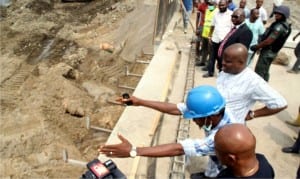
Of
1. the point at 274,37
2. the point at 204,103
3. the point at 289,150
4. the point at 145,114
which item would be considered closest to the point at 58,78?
the point at 145,114

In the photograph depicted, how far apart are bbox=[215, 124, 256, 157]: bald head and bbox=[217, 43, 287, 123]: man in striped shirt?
1221 millimetres

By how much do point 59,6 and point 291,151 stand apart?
11711 millimetres

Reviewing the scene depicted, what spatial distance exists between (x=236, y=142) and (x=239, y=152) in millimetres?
58

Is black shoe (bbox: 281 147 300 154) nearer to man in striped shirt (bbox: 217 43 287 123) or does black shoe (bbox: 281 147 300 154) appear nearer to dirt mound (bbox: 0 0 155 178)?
man in striped shirt (bbox: 217 43 287 123)

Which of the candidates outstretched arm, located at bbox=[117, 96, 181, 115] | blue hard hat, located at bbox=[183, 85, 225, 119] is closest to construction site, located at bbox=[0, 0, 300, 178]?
outstretched arm, located at bbox=[117, 96, 181, 115]

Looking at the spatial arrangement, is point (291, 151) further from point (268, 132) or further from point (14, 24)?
point (14, 24)

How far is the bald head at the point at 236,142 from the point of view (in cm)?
185

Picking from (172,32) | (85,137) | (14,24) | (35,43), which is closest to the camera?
(85,137)

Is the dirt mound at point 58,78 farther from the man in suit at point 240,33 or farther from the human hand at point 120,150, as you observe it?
the human hand at point 120,150

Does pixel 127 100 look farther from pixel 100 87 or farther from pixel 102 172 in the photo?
pixel 100 87

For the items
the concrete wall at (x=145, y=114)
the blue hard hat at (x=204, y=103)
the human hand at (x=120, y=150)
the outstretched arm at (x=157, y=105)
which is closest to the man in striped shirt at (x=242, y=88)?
the outstretched arm at (x=157, y=105)

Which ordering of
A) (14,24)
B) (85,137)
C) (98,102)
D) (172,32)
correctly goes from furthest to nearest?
(14,24), (172,32), (98,102), (85,137)

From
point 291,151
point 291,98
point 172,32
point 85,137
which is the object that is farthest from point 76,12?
point 291,151

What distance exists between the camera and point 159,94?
19.9ft
